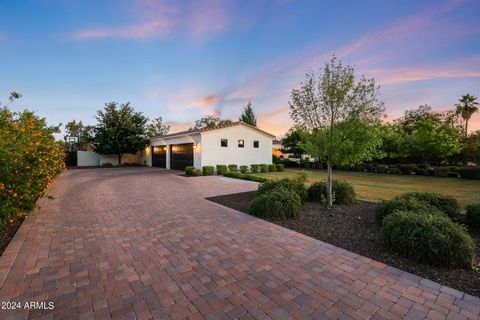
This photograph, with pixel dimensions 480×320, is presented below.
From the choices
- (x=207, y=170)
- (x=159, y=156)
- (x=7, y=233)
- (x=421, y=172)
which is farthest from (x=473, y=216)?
(x=159, y=156)

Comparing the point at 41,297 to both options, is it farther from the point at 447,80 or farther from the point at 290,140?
the point at 290,140

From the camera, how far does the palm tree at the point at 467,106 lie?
101 ft

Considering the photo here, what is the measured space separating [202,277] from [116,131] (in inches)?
940

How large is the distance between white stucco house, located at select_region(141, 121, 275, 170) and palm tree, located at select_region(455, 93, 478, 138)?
32.9m

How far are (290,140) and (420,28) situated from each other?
A: 19099mm

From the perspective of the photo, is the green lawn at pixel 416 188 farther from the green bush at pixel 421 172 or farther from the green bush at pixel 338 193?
the green bush at pixel 421 172

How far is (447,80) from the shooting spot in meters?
9.20

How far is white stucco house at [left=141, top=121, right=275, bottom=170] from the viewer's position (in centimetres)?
1661

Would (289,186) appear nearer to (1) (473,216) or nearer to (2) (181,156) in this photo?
(1) (473,216)

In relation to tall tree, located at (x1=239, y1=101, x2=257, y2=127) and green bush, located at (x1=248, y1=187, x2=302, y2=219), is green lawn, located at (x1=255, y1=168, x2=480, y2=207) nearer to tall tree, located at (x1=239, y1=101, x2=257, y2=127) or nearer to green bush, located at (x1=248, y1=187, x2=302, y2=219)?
green bush, located at (x1=248, y1=187, x2=302, y2=219)

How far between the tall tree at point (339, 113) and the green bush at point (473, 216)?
2.28 m

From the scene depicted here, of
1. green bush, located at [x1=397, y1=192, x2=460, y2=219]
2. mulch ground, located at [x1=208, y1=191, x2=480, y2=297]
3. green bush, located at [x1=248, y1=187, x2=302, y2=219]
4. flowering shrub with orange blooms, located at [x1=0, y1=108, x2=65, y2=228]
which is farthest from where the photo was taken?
green bush, located at [x1=248, y1=187, x2=302, y2=219]

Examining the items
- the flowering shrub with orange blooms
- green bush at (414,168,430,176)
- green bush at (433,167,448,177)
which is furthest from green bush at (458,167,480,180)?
the flowering shrub with orange blooms

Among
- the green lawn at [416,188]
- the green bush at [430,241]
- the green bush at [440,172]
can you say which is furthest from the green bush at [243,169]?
the green bush at [440,172]
